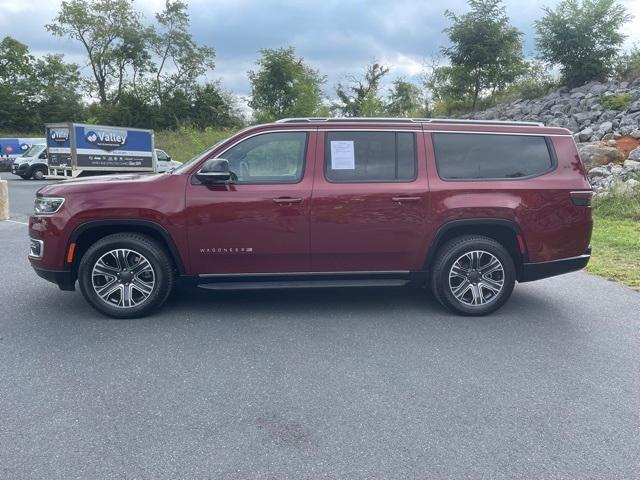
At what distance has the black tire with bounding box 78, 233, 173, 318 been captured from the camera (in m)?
5.12

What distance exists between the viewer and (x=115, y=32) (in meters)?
55.4

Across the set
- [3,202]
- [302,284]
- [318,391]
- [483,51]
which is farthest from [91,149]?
[318,391]

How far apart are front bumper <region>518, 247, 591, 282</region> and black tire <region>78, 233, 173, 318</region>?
362 cm

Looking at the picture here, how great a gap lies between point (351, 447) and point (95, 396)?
1.80 metres

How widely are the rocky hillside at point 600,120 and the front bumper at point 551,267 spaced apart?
314 inches

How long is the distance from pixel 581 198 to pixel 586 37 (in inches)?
747

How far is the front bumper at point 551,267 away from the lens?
5508mm

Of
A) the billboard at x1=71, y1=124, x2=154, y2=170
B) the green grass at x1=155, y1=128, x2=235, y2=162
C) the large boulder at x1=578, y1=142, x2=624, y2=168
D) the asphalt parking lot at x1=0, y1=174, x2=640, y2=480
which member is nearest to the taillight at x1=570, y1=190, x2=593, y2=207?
the asphalt parking lot at x1=0, y1=174, x2=640, y2=480

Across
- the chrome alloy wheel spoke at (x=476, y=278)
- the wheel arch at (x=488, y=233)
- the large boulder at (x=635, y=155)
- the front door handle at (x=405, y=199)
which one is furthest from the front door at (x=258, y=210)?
the large boulder at (x=635, y=155)

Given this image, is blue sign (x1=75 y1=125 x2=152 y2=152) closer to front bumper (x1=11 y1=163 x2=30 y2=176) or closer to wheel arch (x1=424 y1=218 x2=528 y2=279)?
front bumper (x1=11 y1=163 x2=30 y2=176)

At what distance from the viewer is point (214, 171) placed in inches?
197

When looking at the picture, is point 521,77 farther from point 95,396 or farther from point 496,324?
point 95,396

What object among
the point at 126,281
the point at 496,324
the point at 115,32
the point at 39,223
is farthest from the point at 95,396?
the point at 115,32

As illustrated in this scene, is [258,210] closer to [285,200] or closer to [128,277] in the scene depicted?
[285,200]
